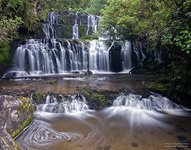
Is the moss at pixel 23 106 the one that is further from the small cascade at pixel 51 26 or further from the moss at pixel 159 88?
the small cascade at pixel 51 26

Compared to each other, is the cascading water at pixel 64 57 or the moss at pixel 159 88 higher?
the cascading water at pixel 64 57

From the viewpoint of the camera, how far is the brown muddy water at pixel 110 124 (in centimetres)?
611

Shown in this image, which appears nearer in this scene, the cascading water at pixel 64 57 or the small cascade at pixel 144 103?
the small cascade at pixel 144 103

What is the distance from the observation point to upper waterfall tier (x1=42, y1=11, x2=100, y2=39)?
724 inches

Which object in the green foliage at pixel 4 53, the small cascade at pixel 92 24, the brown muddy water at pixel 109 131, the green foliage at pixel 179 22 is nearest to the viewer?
the brown muddy water at pixel 109 131

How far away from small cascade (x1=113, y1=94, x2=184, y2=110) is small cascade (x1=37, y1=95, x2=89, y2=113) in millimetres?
1222

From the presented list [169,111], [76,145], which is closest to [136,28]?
[169,111]

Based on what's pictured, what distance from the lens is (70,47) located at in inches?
605

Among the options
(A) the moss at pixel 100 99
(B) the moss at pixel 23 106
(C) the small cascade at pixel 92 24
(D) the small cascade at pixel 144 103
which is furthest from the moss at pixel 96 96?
(C) the small cascade at pixel 92 24

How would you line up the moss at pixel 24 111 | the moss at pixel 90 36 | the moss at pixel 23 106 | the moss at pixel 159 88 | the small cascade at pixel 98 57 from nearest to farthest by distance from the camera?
the moss at pixel 24 111
the moss at pixel 23 106
the moss at pixel 159 88
the small cascade at pixel 98 57
the moss at pixel 90 36

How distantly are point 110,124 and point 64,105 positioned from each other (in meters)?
1.87

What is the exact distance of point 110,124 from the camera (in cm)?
745

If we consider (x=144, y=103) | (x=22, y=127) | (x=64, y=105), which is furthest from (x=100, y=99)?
(x=22, y=127)

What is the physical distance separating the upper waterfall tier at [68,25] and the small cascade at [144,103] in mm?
10503
